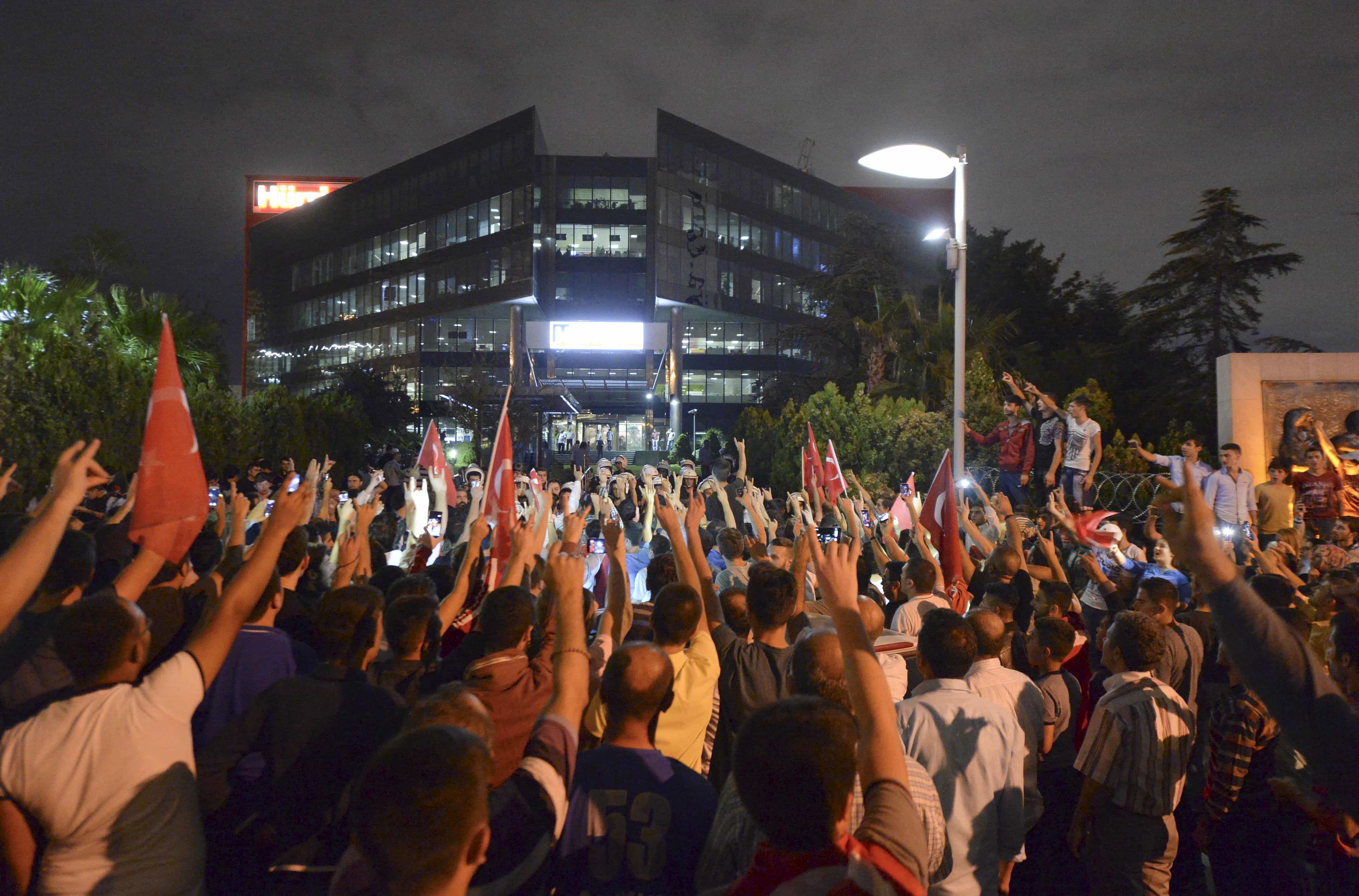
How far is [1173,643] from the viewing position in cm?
463

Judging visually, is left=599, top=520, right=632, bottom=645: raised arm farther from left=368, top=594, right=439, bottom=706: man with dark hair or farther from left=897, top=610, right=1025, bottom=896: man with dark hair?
left=897, top=610, right=1025, bottom=896: man with dark hair

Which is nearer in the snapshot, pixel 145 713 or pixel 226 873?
pixel 145 713

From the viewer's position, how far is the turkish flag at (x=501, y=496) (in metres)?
6.96

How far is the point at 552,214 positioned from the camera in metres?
59.7

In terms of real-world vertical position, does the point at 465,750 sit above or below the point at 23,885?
above

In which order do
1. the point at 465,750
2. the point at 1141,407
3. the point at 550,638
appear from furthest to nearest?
the point at 1141,407 < the point at 550,638 < the point at 465,750

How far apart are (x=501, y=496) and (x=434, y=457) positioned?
10.8ft

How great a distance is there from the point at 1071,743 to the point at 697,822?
281 cm

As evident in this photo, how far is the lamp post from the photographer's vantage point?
10.3 m

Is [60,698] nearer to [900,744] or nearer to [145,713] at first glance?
[145,713]

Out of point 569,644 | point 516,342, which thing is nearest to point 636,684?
point 569,644

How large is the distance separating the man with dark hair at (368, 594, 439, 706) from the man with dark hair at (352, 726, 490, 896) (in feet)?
5.94

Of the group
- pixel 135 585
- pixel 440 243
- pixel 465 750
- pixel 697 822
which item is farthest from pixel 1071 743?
pixel 440 243

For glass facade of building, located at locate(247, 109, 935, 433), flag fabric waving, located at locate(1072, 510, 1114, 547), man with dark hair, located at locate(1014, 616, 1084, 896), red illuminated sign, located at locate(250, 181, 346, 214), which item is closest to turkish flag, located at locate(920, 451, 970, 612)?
flag fabric waving, located at locate(1072, 510, 1114, 547)
